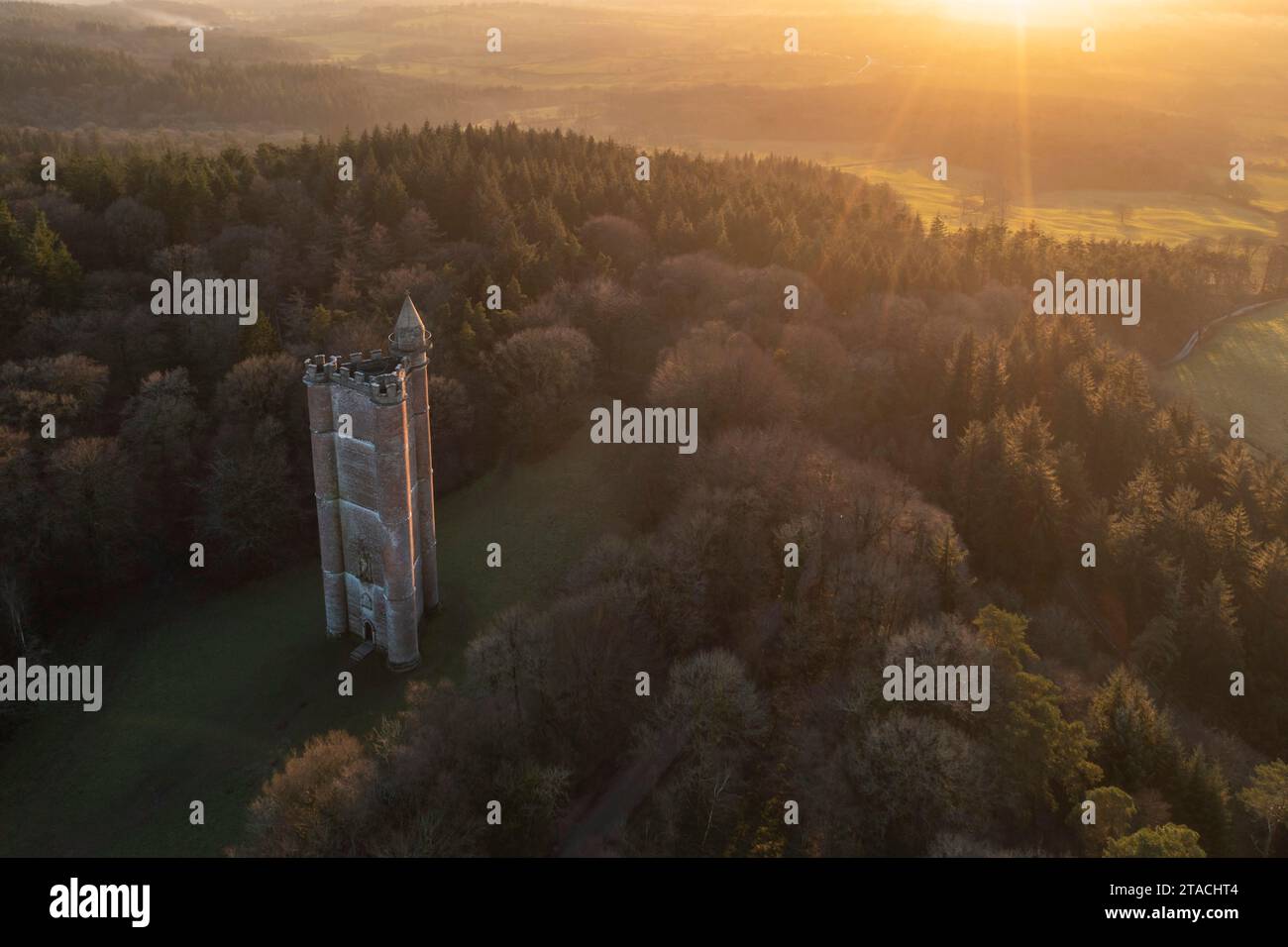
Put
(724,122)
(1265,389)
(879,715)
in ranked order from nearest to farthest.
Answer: (879,715) → (1265,389) → (724,122)

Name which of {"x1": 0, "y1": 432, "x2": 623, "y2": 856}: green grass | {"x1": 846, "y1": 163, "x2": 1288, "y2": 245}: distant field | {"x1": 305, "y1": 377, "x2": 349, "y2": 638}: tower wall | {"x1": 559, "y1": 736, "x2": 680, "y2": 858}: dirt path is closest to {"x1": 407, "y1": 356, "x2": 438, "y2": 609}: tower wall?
{"x1": 0, "y1": 432, "x2": 623, "y2": 856}: green grass

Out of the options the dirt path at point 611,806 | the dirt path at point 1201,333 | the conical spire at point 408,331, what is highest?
the conical spire at point 408,331

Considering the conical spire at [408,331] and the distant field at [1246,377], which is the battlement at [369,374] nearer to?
the conical spire at [408,331]

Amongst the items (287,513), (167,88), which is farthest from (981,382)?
(167,88)

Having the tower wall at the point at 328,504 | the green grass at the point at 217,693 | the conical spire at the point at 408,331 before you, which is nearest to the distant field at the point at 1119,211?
the green grass at the point at 217,693

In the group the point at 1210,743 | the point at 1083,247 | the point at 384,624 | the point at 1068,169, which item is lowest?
the point at 1210,743
